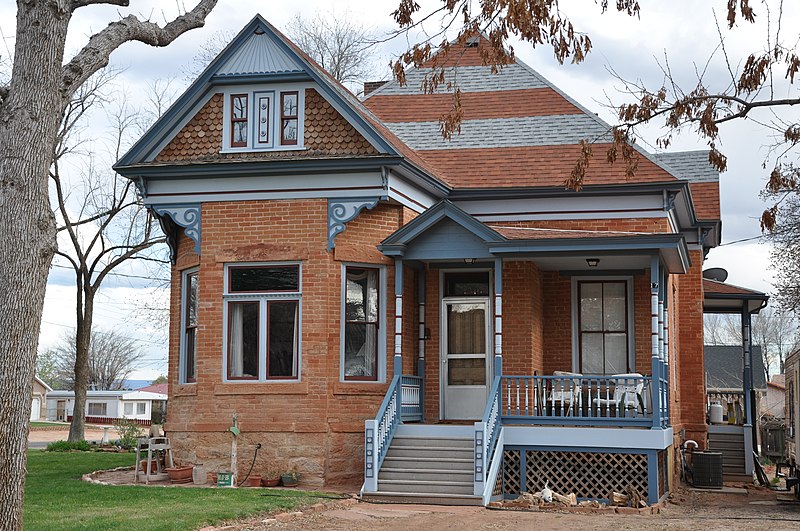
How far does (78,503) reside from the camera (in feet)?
46.6

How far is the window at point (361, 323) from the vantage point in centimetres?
1819

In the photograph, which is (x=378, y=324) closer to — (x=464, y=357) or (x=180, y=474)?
(x=464, y=357)

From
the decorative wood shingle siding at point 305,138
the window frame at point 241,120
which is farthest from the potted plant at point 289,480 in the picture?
the window frame at point 241,120

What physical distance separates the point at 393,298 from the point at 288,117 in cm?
377

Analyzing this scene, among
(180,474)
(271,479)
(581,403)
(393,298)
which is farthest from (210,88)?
(581,403)

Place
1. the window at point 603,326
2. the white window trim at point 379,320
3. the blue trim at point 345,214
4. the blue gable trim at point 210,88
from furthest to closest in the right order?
the window at point 603,326, the blue gable trim at point 210,88, the white window trim at point 379,320, the blue trim at point 345,214

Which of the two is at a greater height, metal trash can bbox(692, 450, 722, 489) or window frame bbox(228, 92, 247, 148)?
window frame bbox(228, 92, 247, 148)

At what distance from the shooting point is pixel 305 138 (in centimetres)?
1836

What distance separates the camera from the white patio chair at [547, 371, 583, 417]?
17.2 metres

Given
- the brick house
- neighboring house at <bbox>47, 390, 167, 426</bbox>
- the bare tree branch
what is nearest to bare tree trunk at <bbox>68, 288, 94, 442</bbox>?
the brick house

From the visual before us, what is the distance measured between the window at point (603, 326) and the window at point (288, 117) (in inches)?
250

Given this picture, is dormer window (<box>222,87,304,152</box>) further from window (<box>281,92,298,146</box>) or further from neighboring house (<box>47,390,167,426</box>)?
neighboring house (<box>47,390,167,426</box>)

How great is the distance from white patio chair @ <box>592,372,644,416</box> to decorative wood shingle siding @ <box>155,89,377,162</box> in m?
5.69

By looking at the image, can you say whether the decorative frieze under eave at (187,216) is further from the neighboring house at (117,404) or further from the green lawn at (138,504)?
the neighboring house at (117,404)
